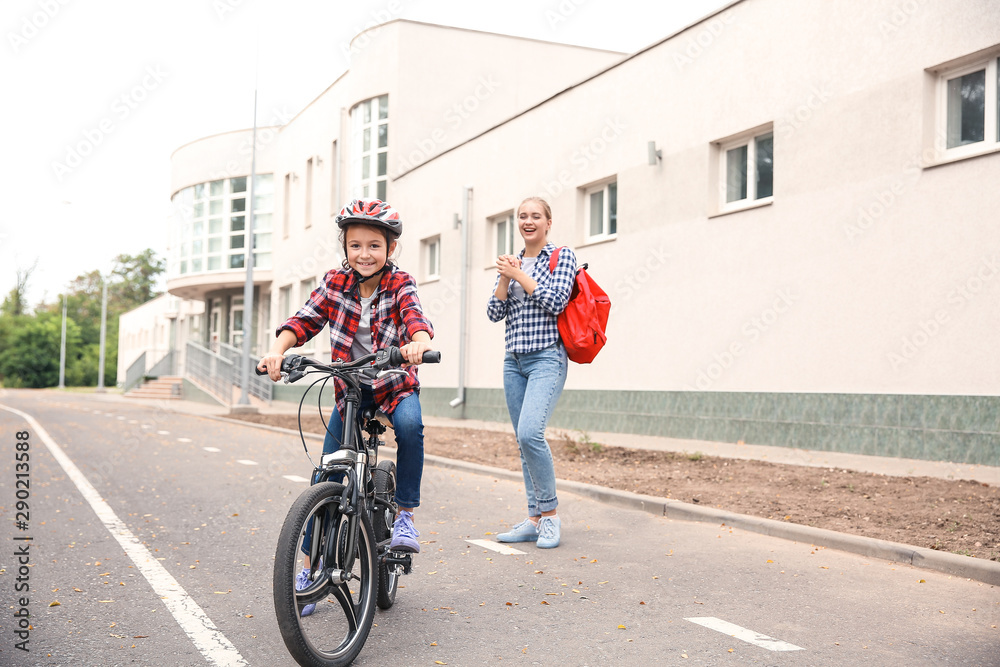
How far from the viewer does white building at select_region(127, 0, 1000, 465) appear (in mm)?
9523

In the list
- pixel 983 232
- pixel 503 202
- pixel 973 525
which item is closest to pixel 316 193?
pixel 503 202

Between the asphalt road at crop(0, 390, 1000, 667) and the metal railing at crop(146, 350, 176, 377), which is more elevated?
the metal railing at crop(146, 350, 176, 377)

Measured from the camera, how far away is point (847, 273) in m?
10.6

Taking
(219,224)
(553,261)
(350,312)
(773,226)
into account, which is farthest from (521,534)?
(219,224)

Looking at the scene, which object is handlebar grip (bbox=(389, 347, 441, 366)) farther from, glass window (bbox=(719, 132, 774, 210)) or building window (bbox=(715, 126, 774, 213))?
glass window (bbox=(719, 132, 774, 210))

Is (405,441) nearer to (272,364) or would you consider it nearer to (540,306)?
(272,364)

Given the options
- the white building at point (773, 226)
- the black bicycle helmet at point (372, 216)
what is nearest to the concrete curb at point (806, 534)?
the white building at point (773, 226)

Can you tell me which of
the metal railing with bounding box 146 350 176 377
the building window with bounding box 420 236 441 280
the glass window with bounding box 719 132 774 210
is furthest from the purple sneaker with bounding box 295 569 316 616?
the metal railing with bounding box 146 350 176 377

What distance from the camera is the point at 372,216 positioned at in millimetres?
4012

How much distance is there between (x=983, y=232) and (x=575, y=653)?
7.42 metres

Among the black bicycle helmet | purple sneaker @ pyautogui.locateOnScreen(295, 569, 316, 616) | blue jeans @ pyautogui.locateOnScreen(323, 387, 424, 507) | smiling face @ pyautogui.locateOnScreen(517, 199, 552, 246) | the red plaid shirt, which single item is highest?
smiling face @ pyautogui.locateOnScreen(517, 199, 552, 246)

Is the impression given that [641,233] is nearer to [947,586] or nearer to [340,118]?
[947,586]

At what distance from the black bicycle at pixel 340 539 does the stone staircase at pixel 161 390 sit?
34.8 metres

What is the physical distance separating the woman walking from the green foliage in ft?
240
